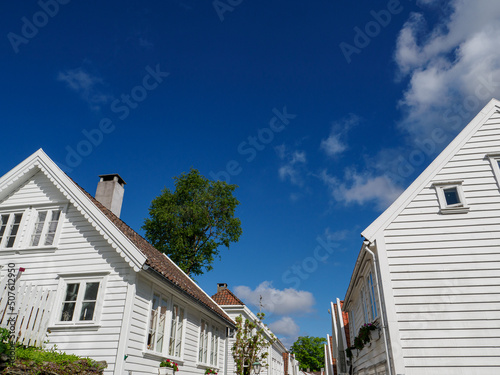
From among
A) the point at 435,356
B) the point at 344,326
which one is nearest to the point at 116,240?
the point at 435,356

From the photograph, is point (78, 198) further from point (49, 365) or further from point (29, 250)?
point (49, 365)

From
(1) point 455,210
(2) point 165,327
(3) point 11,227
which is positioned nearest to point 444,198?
(1) point 455,210

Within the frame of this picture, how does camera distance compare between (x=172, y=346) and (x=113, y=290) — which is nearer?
(x=113, y=290)

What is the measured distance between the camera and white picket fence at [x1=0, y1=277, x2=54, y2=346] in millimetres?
8963

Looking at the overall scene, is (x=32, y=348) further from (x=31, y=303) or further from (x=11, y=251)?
(x=11, y=251)

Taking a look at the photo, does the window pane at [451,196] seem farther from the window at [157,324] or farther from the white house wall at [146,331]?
the window at [157,324]

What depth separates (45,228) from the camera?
40.0 ft

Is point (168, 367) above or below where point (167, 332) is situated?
below

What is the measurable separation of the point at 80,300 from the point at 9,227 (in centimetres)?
447

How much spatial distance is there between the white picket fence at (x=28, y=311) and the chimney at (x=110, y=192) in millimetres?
5686

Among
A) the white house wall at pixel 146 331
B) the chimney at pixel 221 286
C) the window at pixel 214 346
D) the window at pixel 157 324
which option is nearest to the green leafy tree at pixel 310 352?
the chimney at pixel 221 286

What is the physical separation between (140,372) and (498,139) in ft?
43.0

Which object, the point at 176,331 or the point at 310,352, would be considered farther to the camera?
the point at 310,352

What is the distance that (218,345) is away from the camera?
18.5 metres
